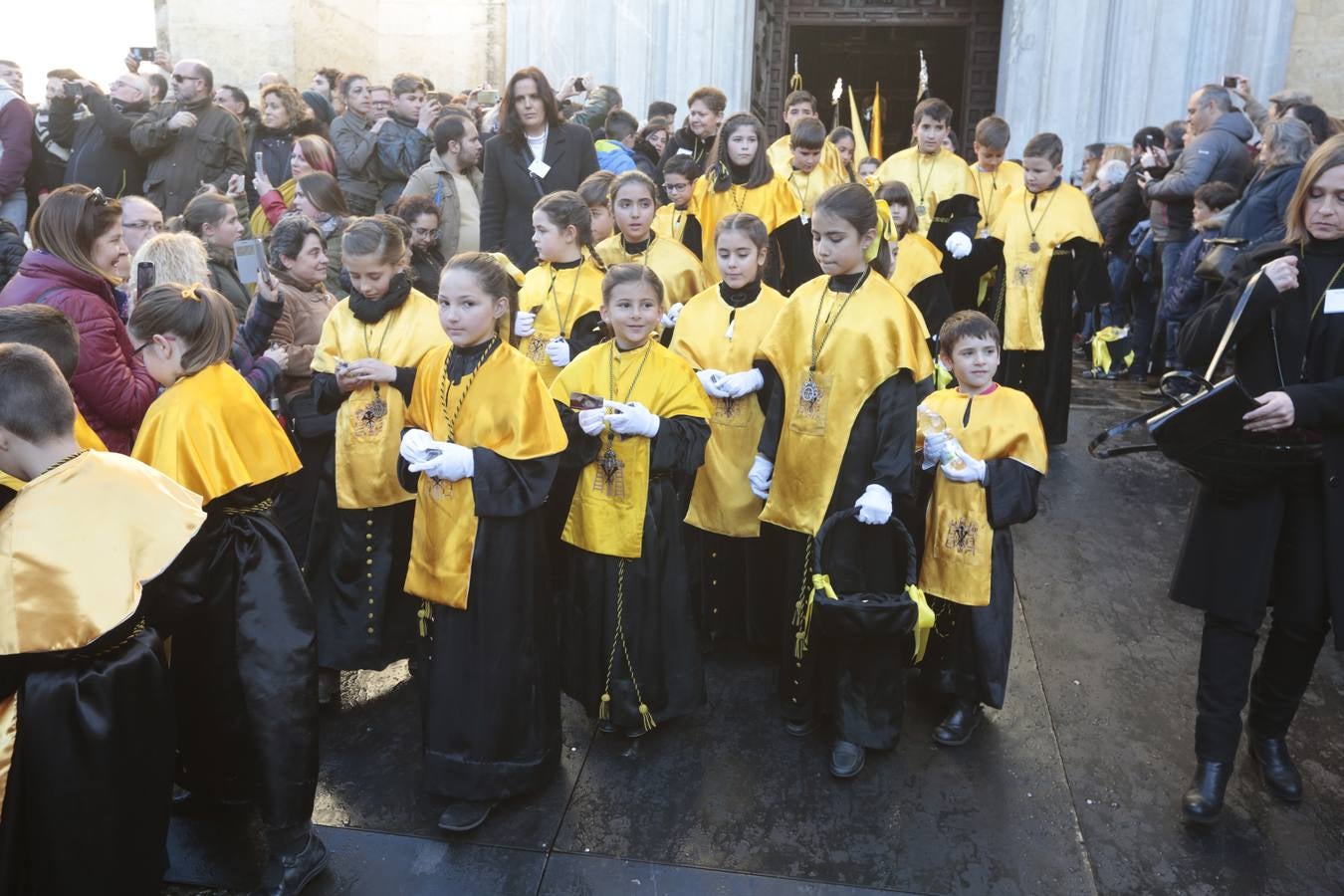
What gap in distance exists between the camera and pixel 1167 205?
857 centimetres

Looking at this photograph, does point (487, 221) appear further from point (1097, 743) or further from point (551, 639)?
point (1097, 743)

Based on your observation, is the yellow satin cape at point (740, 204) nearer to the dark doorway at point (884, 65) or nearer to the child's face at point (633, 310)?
the child's face at point (633, 310)

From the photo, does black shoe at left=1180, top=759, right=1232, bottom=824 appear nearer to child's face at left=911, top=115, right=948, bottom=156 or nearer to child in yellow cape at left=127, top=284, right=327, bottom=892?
child in yellow cape at left=127, top=284, right=327, bottom=892

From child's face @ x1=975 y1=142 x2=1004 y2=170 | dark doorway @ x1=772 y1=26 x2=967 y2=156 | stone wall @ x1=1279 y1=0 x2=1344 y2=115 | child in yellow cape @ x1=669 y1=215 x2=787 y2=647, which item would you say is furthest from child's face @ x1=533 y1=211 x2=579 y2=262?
dark doorway @ x1=772 y1=26 x2=967 y2=156

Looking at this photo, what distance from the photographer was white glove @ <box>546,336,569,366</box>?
4.62m

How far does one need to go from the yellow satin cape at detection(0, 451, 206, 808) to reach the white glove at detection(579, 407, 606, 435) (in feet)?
4.41

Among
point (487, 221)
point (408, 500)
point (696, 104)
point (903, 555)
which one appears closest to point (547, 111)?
point (487, 221)

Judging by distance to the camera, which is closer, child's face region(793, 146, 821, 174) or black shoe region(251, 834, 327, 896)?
black shoe region(251, 834, 327, 896)

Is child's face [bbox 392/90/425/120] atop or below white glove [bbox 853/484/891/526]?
atop

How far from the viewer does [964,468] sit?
3643 mm

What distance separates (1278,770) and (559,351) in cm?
319

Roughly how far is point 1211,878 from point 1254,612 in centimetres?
81

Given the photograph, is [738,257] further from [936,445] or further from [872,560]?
[872,560]

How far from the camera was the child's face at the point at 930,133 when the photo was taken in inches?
291
